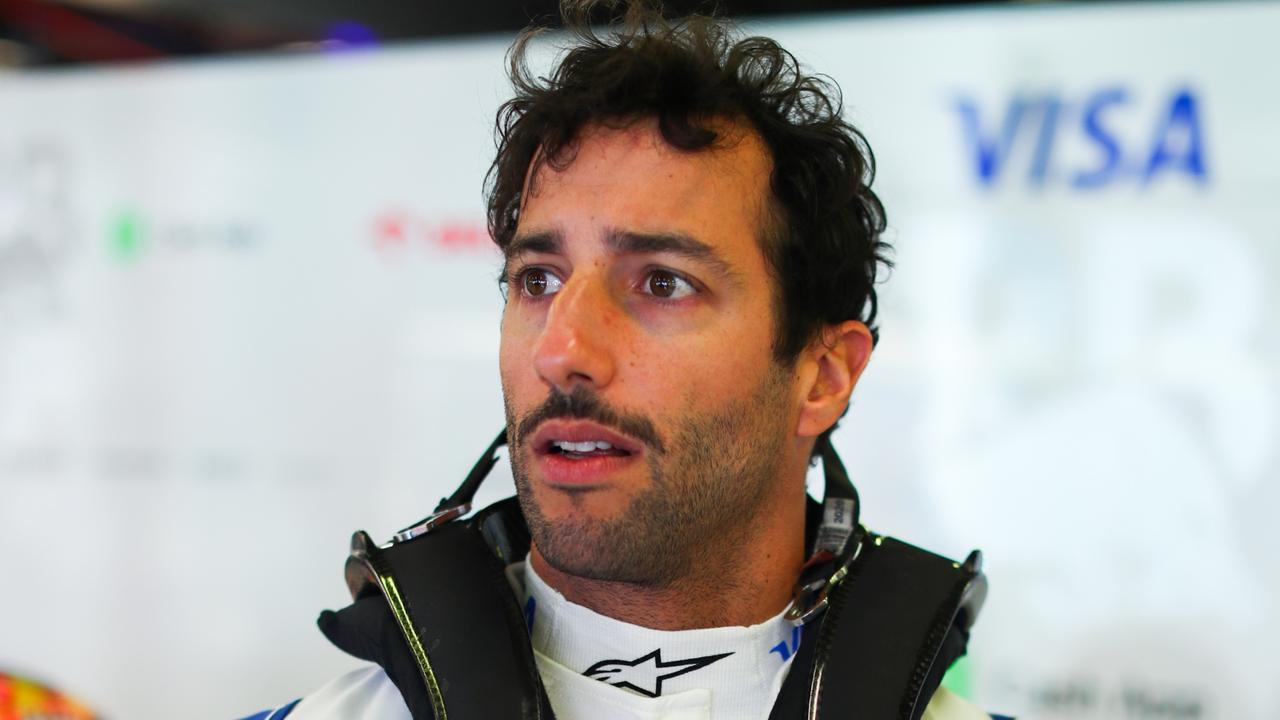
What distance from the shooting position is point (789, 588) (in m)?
1.22

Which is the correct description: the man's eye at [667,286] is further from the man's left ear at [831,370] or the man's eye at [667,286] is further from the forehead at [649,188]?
the man's left ear at [831,370]

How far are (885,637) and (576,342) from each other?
42 centimetres

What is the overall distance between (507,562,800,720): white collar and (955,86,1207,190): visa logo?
1.02m

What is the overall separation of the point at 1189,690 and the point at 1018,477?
15.6 inches

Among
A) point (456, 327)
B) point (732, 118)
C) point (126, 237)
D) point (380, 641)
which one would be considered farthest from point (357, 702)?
point (126, 237)

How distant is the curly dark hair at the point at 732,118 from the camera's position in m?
1.16

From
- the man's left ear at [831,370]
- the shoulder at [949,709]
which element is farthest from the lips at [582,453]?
the shoulder at [949,709]

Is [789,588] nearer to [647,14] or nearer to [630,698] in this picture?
[630,698]

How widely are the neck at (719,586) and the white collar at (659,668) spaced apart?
15 mm

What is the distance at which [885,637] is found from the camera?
1.12 metres

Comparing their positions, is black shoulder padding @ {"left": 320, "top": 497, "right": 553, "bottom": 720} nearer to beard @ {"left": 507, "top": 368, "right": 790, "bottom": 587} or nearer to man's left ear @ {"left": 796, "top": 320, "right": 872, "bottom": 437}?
beard @ {"left": 507, "top": 368, "right": 790, "bottom": 587}

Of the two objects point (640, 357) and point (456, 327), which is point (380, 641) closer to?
point (640, 357)

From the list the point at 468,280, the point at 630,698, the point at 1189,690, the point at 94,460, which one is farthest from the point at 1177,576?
the point at 94,460

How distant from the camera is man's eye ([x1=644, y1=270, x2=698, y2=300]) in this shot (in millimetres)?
1102
